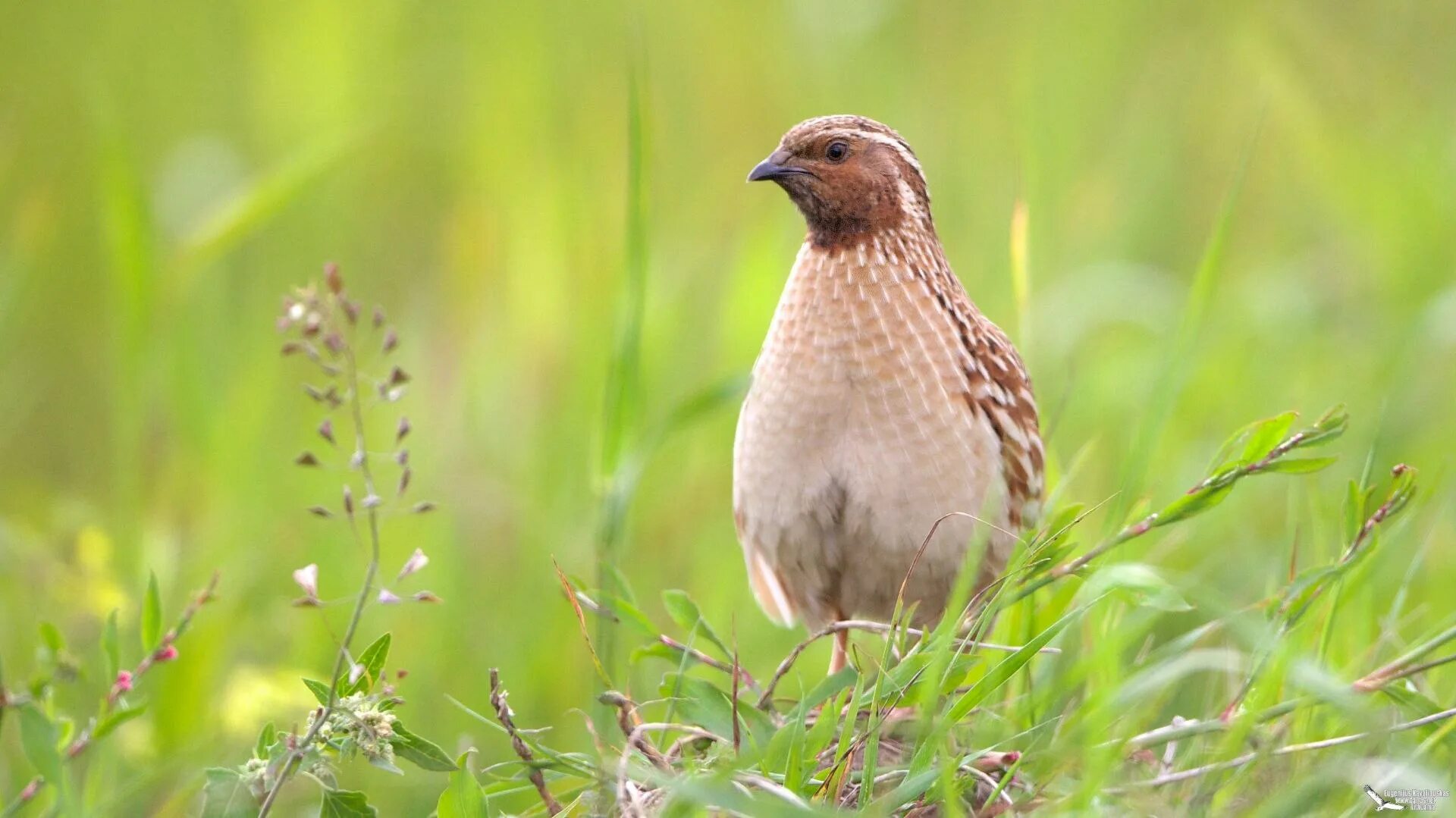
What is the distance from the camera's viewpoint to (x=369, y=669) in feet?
9.34

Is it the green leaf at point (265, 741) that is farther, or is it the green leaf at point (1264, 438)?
the green leaf at point (1264, 438)

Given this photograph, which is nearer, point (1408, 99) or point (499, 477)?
point (499, 477)

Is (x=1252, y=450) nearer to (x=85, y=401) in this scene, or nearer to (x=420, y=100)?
(x=85, y=401)

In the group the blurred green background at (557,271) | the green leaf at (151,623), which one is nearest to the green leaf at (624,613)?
the green leaf at (151,623)

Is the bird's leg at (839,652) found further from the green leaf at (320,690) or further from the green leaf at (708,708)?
the green leaf at (320,690)

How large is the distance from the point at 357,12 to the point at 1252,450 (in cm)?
507

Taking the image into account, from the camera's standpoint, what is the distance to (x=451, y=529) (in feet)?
18.6

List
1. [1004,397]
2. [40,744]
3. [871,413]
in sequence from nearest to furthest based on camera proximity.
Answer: [40,744], [871,413], [1004,397]

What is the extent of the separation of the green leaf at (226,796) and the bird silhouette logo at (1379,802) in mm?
1992

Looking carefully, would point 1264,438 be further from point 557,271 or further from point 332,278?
point 557,271

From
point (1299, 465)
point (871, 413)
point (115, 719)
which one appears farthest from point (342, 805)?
point (1299, 465)

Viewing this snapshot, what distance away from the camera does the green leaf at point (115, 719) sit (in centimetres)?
297

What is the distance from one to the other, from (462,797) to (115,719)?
725 mm

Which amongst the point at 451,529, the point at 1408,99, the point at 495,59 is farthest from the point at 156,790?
the point at 1408,99
